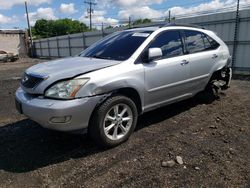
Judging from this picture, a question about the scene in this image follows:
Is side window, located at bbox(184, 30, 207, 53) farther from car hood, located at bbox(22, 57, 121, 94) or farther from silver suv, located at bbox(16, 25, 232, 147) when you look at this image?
car hood, located at bbox(22, 57, 121, 94)

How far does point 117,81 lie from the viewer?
137 inches

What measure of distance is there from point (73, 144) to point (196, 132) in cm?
194

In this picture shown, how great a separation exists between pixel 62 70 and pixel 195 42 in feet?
9.02

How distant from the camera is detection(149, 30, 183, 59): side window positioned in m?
4.21

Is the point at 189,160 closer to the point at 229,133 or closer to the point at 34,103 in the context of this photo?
the point at 229,133

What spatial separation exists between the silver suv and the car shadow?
1.43 feet

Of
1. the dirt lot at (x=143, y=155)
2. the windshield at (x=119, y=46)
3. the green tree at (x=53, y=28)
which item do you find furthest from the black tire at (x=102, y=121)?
the green tree at (x=53, y=28)

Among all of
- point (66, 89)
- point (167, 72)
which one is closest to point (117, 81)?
point (66, 89)

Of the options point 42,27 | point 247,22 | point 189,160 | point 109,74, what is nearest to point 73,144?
point 109,74

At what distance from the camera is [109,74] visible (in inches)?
135

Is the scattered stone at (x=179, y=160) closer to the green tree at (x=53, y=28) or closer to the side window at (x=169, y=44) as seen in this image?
the side window at (x=169, y=44)

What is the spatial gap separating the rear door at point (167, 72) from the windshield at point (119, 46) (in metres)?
0.26

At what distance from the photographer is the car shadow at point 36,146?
3.29 m

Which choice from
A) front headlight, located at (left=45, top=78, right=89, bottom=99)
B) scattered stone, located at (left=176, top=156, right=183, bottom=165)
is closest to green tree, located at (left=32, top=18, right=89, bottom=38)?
front headlight, located at (left=45, top=78, right=89, bottom=99)
